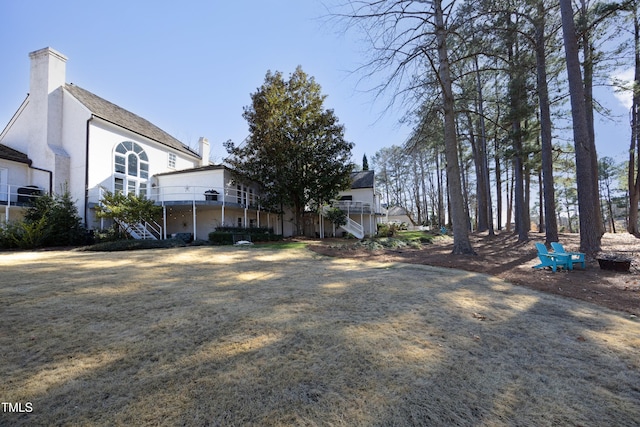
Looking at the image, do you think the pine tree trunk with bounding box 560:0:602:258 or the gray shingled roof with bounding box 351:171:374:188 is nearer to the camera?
the pine tree trunk with bounding box 560:0:602:258

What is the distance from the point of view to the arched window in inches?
716

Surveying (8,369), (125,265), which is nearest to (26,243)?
(125,265)

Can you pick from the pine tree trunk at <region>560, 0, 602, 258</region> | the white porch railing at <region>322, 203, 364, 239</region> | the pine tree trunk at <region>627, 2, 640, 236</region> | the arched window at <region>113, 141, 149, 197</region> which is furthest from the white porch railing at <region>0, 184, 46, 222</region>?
the pine tree trunk at <region>627, 2, 640, 236</region>

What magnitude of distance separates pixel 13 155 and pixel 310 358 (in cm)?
2236

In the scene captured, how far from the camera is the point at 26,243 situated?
13.3 meters

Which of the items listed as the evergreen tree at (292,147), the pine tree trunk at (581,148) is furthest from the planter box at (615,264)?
the evergreen tree at (292,147)

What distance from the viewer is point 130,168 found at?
1894 centimetres

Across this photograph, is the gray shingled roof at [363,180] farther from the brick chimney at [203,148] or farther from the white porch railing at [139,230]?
the white porch railing at [139,230]

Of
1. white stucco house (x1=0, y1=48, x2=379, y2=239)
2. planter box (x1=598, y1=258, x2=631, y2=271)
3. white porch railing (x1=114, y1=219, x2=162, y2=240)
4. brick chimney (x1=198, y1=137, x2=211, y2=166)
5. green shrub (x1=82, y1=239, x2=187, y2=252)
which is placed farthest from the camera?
brick chimney (x1=198, y1=137, x2=211, y2=166)

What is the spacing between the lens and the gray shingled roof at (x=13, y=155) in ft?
50.7

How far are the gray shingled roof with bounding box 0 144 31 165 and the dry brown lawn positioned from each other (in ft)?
50.2

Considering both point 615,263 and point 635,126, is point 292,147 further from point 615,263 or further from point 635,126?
point 635,126

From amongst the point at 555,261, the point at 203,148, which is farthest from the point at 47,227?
the point at 555,261

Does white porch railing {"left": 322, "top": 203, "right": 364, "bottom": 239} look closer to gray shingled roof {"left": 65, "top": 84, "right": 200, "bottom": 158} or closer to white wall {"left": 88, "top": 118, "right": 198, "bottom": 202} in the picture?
white wall {"left": 88, "top": 118, "right": 198, "bottom": 202}
